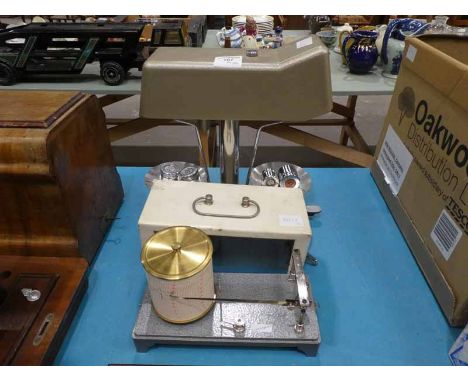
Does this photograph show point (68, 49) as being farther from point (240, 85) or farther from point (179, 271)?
point (179, 271)

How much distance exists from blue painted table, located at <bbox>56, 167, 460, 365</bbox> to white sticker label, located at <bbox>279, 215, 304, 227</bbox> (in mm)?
161

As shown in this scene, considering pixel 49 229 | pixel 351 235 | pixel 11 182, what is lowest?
pixel 351 235

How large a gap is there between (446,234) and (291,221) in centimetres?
28

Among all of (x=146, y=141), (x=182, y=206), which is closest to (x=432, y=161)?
(x=182, y=206)

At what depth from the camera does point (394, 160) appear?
0.87 meters

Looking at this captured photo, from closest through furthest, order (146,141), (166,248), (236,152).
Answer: (166,248) → (236,152) → (146,141)

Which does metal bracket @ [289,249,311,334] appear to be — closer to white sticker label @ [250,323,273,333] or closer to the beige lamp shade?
white sticker label @ [250,323,273,333]

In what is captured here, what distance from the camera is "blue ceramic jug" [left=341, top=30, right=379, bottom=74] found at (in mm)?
1535

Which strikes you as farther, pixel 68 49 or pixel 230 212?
pixel 68 49

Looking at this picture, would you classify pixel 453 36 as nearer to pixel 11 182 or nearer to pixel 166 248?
pixel 166 248

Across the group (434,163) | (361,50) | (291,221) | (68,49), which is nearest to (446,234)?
Answer: (434,163)

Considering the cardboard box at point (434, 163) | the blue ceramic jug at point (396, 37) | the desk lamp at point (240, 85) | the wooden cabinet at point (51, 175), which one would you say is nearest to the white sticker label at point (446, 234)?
the cardboard box at point (434, 163)

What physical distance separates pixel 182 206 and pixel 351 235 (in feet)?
1.38

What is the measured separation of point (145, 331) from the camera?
0.57m
